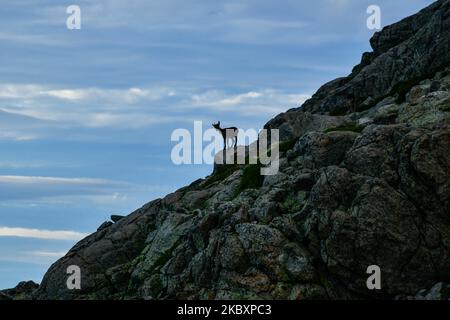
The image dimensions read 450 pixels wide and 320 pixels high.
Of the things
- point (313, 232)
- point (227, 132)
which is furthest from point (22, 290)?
point (313, 232)

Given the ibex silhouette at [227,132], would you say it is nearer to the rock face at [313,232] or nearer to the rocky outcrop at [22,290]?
the rock face at [313,232]

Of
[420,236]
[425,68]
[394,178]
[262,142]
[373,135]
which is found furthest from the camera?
[425,68]

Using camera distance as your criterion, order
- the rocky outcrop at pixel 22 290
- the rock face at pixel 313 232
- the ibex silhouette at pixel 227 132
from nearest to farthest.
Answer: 1. the rock face at pixel 313 232
2. the rocky outcrop at pixel 22 290
3. the ibex silhouette at pixel 227 132

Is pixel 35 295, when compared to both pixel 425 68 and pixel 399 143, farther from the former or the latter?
pixel 425 68

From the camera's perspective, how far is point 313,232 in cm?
5247

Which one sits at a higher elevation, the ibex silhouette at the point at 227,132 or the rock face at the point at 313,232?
the ibex silhouette at the point at 227,132

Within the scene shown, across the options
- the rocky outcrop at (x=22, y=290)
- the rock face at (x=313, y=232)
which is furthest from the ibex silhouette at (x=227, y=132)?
the rocky outcrop at (x=22, y=290)

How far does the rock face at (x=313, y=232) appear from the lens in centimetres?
4878

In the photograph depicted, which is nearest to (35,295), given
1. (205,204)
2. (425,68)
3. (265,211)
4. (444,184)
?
(205,204)

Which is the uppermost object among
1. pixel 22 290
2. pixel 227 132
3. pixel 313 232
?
pixel 227 132

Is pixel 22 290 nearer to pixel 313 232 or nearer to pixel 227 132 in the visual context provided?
pixel 227 132

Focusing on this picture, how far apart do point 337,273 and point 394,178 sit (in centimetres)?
888
